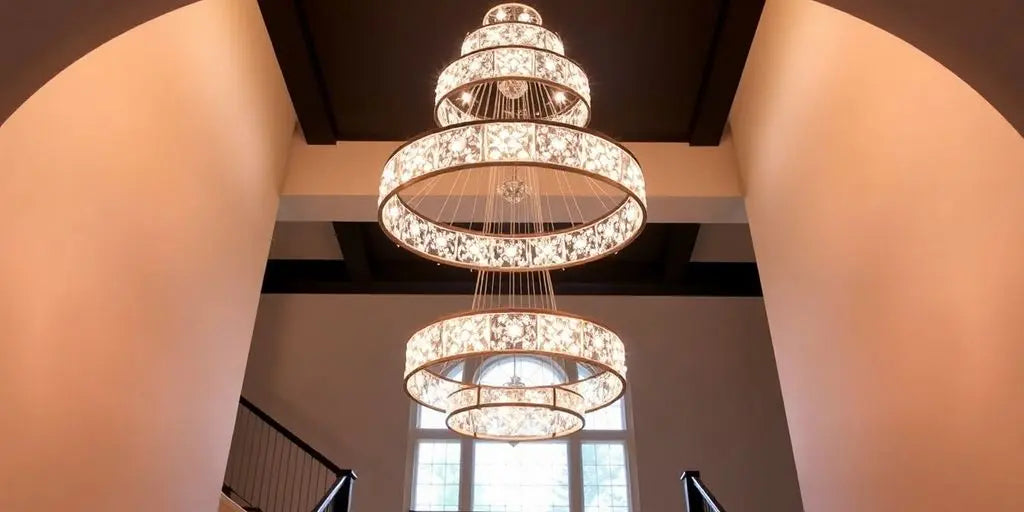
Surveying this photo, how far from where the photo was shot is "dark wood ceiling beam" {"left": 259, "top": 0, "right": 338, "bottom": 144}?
5.23 m

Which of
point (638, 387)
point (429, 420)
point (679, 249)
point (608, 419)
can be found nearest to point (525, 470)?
point (608, 419)

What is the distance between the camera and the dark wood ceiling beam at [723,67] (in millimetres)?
5203

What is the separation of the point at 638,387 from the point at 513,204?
18.5 ft

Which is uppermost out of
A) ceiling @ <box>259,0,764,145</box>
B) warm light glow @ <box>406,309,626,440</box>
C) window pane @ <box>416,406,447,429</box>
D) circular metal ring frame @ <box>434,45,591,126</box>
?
ceiling @ <box>259,0,764,145</box>

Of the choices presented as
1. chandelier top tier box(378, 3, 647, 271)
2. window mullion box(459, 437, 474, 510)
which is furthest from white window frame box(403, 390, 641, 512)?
chandelier top tier box(378, 3, 647, 271)

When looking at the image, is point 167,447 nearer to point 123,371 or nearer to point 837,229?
point 123,371

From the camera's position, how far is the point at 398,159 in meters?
3.38

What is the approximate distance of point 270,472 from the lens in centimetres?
915

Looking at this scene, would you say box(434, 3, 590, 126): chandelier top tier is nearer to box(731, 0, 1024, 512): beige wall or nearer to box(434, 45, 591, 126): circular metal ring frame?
box(434, 45, 591, 126): circular metal ring frame

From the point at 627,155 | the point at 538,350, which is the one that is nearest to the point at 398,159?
the point at 627,155

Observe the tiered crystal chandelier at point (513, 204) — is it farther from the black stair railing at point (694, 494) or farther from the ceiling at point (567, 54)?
the black stair railing at point (694, 494)

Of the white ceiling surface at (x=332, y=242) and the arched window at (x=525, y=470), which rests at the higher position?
the white ceiling surface at (x=332, y=242)

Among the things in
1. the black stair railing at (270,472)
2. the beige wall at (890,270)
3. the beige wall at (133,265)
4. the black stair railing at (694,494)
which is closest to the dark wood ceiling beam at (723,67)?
the beige wall at (890,270)

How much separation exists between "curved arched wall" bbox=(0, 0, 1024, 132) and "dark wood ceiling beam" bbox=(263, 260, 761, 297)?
7183 millimetres
